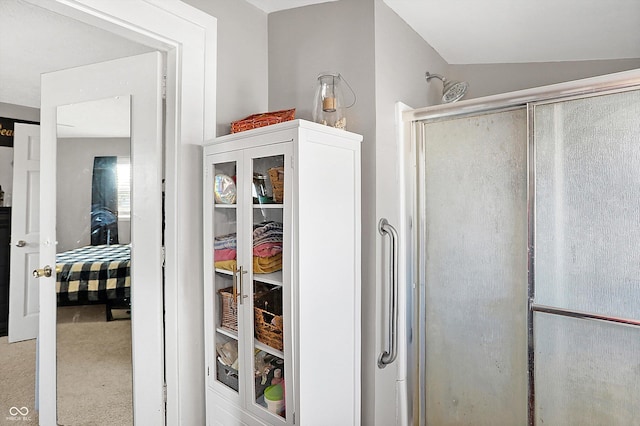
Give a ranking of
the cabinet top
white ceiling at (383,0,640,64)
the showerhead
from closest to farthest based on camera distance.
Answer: the cabinet top, white ceiling at (383,0,640,64), the showerhead

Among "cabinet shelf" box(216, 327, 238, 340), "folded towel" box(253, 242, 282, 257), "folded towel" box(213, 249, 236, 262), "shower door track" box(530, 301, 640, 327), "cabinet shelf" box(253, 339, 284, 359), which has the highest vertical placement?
"folded towel" box(253, 242, 282, 257)

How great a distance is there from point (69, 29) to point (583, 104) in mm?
2206

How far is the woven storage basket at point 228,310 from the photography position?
162cm

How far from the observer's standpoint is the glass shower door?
1507mm

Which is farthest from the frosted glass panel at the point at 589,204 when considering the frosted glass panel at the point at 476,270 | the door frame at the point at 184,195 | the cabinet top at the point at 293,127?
the door frame at the point at 184,195

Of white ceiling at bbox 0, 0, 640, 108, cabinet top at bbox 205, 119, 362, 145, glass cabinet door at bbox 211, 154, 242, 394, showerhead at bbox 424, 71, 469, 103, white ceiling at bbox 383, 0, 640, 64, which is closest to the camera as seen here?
cabinet top at bbox 205, 119, 362, 145

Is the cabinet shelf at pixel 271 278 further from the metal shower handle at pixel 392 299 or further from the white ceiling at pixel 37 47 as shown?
the white ceiling at pixel 37 47

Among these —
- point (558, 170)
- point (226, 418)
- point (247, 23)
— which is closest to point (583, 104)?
point (558, 170)

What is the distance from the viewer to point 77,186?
164 cm

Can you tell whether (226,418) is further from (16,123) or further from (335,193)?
(16,123)

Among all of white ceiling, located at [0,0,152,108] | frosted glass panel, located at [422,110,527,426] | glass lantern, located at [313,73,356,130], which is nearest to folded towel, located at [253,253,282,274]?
glass lantern, located at [313,73,356,130]

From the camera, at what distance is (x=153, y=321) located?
1667 mm

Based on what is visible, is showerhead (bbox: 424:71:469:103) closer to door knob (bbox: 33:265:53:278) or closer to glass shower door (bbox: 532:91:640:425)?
glass shower door (bbox: 532:91:640:425)

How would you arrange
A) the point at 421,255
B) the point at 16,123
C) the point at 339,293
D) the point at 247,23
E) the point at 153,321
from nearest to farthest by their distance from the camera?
the point at 16,123 → the point at 339,293 → the point at 153,321 → the point at 247,23 → the point at 421,255
